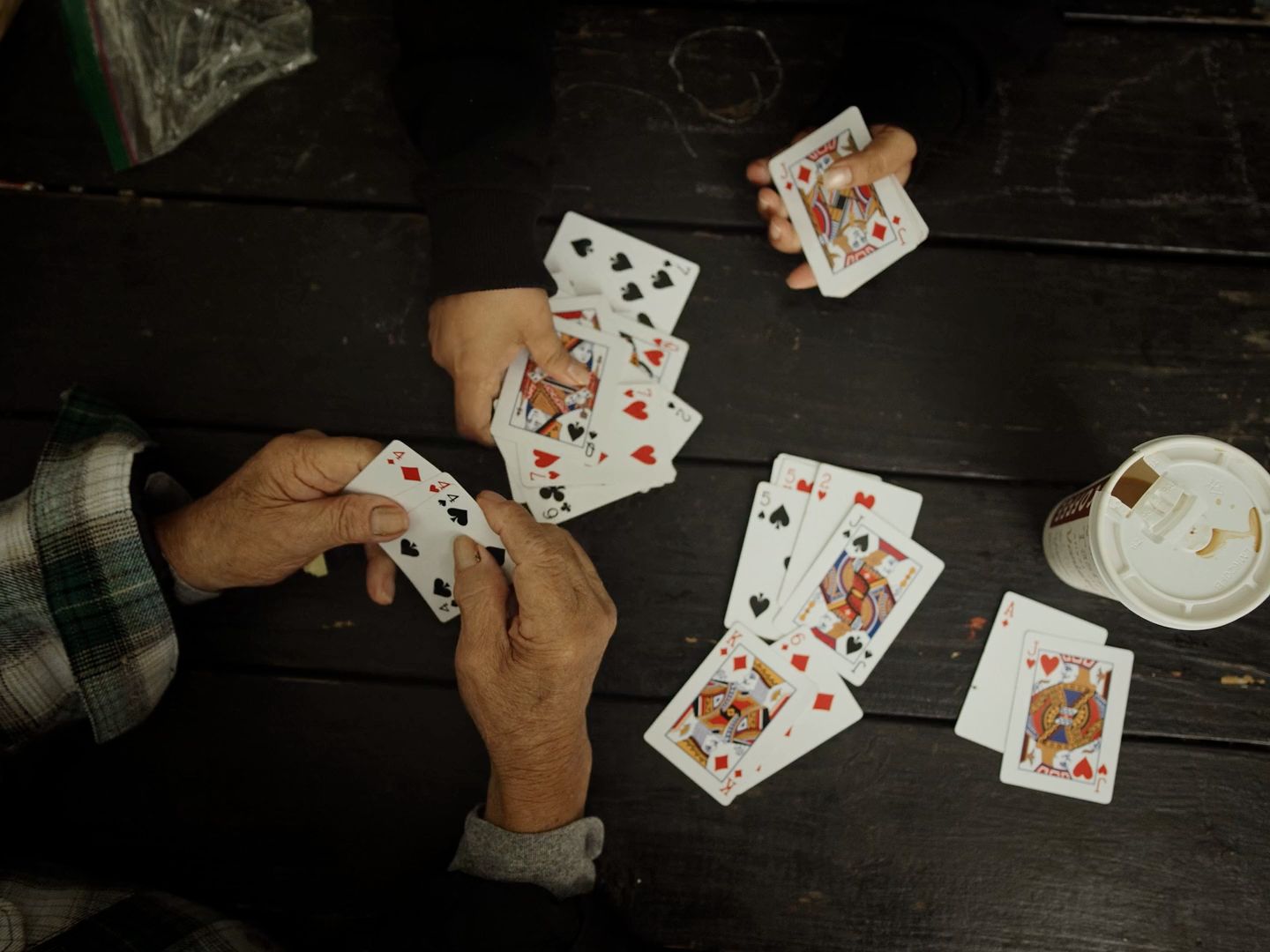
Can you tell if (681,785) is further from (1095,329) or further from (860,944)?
(1095,329)

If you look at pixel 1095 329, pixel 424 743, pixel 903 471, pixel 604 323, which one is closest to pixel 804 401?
pixel 903 471

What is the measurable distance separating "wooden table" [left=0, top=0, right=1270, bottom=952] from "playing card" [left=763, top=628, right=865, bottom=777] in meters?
0.05

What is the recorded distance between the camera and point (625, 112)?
1.73 metres

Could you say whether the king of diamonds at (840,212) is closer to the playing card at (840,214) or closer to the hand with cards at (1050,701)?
the playing card at (840,214)

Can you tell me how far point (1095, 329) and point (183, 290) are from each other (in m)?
1.85

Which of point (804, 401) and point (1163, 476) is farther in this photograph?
point (804, 401)

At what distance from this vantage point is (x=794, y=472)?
1.60 m

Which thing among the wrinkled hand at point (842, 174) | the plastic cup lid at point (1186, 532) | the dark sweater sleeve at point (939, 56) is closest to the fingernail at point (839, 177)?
the wrinkled hand at point (842, 174)

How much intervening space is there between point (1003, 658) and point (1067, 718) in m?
0.16

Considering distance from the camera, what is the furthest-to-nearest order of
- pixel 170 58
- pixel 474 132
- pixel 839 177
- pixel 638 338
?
pixel 170 58, pixel 638 338, pixel 839 177, pixel 474 132

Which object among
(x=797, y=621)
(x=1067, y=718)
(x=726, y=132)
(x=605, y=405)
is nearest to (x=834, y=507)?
(x=797, y=621)

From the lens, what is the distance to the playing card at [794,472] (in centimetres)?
160

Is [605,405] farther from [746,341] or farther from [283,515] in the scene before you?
[283,515]

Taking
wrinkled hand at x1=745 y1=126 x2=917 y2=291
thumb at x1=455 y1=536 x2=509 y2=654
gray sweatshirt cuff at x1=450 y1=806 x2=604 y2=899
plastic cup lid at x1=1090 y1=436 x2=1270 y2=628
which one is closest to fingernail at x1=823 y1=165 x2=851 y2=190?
wrinkled hand at x1=745 y1=126 x2=917 y2=291
